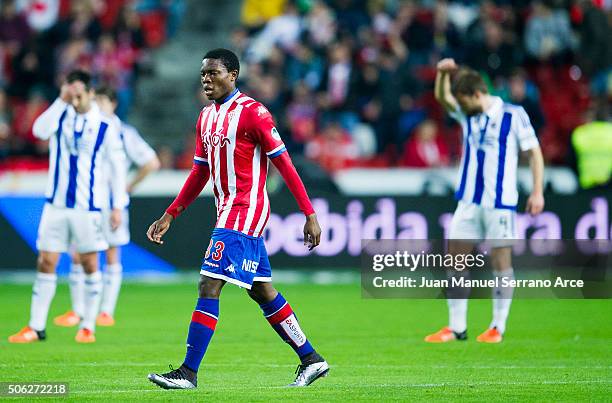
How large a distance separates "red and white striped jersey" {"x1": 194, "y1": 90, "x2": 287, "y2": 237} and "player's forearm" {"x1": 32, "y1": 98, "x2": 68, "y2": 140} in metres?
3.41

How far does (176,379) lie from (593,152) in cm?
1183

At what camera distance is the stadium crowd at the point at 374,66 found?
19875 mm

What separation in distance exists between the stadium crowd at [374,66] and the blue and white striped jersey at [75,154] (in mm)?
7809

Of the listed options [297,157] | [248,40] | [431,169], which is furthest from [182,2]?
[431,169]

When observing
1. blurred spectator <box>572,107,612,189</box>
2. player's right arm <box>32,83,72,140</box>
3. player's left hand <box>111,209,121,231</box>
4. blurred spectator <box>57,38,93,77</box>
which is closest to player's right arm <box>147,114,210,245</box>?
player's right arm <box>32,83,72,140</box>

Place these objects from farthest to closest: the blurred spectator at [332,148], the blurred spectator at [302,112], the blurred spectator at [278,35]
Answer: the blurred spectator at [278,35] → the blurred spectator at [302,112] → the blurred spectator at [332,148]

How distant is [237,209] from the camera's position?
802 cm

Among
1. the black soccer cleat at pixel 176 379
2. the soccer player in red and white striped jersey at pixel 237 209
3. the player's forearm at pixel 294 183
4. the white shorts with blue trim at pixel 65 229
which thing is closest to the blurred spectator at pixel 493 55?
the white shorts with blue trim at pixel 65 229

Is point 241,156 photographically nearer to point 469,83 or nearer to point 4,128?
point 469,83

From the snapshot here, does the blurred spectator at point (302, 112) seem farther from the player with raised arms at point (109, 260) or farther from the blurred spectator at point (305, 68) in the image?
the player with raised arms at point (109, 260)

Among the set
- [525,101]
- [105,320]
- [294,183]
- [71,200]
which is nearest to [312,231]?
[294,183]

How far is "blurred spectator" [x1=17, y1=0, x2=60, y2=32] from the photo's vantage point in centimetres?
2412

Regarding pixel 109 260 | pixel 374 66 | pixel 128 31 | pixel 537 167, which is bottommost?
pixel 109 260

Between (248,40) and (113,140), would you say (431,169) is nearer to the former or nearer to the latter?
(248,40)
